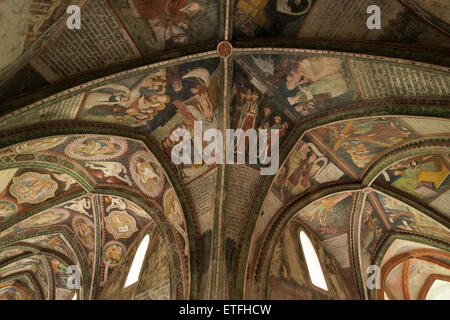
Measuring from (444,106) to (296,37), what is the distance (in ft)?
11.3

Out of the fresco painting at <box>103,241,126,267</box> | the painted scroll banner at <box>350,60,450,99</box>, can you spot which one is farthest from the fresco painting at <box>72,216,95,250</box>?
the painted scroll banner at <box>350,60,450,99</box>

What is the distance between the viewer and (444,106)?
7.59 meters

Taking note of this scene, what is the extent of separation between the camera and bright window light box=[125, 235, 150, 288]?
13.0 metres

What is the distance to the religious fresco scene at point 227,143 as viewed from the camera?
25.6ft

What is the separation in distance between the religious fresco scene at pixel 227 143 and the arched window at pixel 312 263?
82 millimetres

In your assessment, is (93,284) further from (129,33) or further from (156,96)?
(129,33)

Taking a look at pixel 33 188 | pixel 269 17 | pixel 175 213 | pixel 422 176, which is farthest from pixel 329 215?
pixel 33 188

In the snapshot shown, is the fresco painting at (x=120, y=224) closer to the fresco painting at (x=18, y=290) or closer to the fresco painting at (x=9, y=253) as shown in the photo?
the fresco painting at (x=9, y=253)

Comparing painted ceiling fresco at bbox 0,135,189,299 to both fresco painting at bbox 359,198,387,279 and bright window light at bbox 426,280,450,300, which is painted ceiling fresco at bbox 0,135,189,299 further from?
bright window light at bbox 426,280,450,300

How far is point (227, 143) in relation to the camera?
413 inches

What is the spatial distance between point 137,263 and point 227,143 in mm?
5923

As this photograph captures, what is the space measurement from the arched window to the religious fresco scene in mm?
82

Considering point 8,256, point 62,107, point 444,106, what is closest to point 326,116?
point 444,106

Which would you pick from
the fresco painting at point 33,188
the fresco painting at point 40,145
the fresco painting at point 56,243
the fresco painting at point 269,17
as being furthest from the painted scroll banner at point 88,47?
the fresco painting at point 56,243
